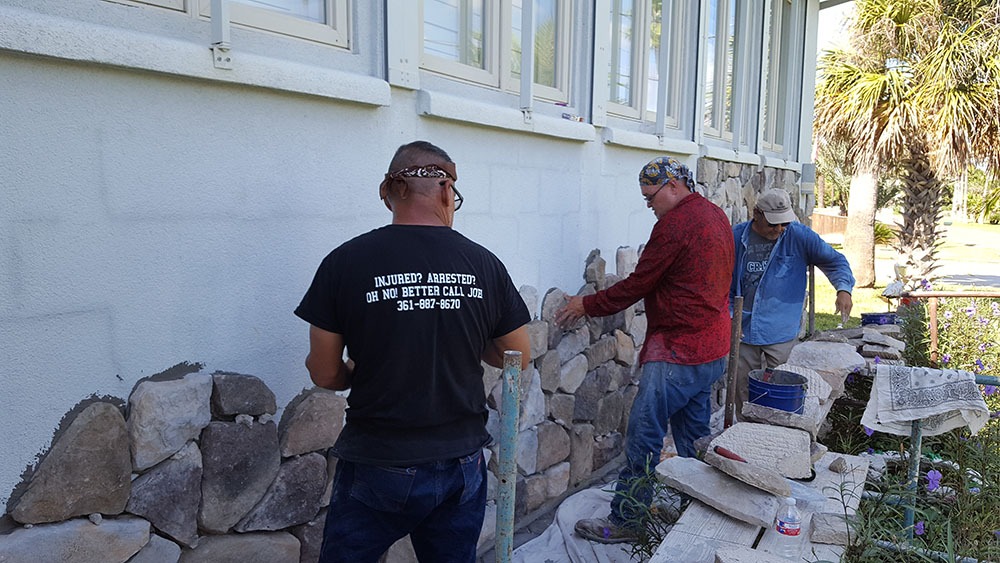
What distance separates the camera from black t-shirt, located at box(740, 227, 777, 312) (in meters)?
4.98

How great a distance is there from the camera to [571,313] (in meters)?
4.15

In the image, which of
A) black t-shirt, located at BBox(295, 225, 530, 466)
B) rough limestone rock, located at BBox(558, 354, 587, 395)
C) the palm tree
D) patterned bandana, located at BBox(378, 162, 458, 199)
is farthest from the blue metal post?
the palm tree

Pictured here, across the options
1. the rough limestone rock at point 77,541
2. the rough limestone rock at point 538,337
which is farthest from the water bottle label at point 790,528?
the rough limestone rock at point 77,541

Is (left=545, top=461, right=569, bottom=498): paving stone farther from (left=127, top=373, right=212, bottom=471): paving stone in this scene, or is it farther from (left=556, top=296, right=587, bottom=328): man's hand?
(left=127, top=373, right=212, bottom=471): paving stone

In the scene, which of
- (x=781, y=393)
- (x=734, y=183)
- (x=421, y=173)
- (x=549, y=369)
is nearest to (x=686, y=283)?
(x=781, y=393)

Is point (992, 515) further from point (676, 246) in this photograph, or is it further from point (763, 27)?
point (763, 27)

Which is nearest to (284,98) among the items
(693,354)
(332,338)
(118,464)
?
(332,338)

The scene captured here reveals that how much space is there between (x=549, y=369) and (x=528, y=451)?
48cm

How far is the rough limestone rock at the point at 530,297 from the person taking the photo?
3.99 meters

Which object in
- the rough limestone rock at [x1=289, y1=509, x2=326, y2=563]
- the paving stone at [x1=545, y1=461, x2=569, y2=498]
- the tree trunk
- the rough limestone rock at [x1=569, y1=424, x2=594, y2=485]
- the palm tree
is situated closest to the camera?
the rough limestone rock at [x1=289, y1=509, x2=326, y2=563]

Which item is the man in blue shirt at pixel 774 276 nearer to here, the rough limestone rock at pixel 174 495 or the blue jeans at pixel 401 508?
the blue jeans at pixel 401 508

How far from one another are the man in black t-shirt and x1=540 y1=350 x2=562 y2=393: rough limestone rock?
71.0 inches

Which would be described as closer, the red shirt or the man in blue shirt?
the red shirt

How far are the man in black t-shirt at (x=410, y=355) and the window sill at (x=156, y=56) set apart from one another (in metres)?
0.59
